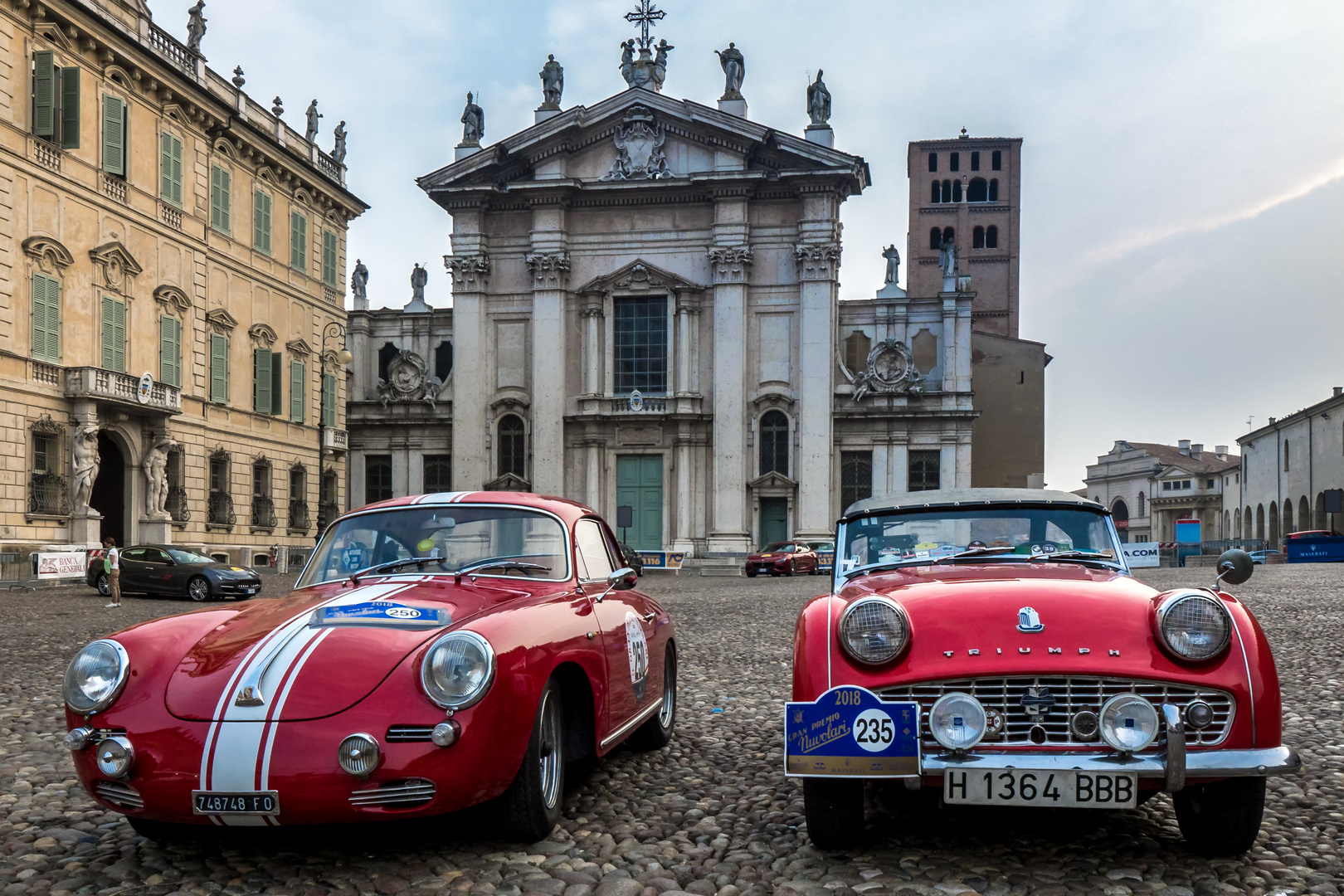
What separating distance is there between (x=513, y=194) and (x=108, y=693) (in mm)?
37959

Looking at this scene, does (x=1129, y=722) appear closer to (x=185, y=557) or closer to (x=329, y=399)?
(x=185, y=557)

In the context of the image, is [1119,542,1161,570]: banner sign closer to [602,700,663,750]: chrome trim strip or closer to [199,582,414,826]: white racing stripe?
[602,700,663,750]: chrome trim strip

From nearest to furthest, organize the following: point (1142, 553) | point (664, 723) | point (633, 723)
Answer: point (633, 723)
point (664, 723)
point (1142, 553)

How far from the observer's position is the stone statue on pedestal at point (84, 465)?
81.9 ft

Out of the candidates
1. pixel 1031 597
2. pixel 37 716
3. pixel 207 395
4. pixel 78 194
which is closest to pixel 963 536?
pixel 1031 597

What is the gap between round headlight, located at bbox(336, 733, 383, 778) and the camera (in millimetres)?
3715

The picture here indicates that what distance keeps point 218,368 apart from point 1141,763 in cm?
3051

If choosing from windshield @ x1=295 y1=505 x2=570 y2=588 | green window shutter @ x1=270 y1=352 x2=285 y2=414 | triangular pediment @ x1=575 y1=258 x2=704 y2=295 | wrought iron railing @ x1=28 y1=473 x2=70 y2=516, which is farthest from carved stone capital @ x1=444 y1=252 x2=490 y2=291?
windshield @ x1=295 y1=505 x2=570 y2=588

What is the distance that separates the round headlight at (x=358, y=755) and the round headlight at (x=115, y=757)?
0.72 meters

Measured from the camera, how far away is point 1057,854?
4129mm

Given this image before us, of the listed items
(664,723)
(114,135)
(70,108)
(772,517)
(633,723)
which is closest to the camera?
(633,723)

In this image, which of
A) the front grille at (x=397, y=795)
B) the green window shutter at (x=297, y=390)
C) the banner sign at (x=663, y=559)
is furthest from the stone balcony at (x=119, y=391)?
the front grille at (x=397, y=795)

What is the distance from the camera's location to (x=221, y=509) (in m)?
30.8

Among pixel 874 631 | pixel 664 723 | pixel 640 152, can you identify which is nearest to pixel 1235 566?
pixel 874 631
